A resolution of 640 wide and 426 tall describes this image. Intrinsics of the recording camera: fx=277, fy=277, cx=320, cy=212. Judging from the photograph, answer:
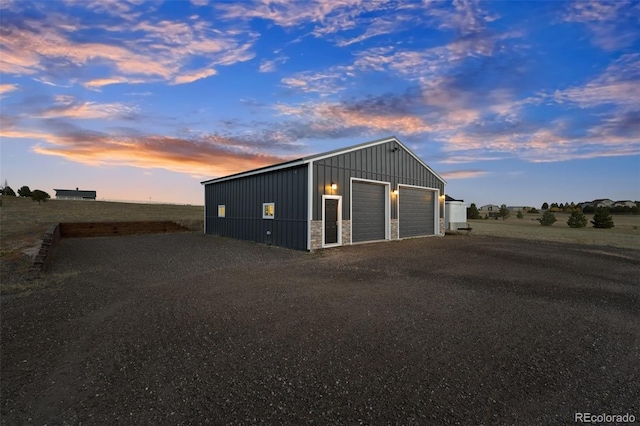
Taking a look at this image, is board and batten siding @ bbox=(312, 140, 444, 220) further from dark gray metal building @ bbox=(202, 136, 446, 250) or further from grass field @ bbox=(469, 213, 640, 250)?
grass field @ bbox=(469, 213, 640, 250)

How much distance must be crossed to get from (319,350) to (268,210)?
10620 millimetres

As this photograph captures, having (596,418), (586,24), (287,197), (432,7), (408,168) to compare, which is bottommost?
(596,418)

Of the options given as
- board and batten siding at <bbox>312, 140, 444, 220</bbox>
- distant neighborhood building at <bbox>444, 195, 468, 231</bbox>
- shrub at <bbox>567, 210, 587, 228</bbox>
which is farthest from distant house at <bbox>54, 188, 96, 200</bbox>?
shrub at <bbox>567, 210, 587, 228</bbox>

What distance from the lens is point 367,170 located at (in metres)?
13.7

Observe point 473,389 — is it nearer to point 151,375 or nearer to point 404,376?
point 404,376

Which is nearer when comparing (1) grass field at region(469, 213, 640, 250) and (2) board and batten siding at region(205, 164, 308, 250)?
(2) board and batten siding at region(205, 164, 308, 250)

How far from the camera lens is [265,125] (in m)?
17.0

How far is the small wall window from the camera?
13034 mm

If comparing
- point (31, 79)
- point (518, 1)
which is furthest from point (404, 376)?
point (31, 79)

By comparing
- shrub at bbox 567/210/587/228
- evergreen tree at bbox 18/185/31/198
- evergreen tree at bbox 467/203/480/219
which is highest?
evergreen tree at bbox 18/185/31/198

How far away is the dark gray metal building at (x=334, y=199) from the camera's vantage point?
38.0 ft

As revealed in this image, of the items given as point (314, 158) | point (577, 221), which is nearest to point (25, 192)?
point (314, 158)

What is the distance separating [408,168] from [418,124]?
2500mm

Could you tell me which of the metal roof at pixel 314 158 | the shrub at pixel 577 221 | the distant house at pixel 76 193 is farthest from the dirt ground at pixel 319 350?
the distant house at pixel 76 193
